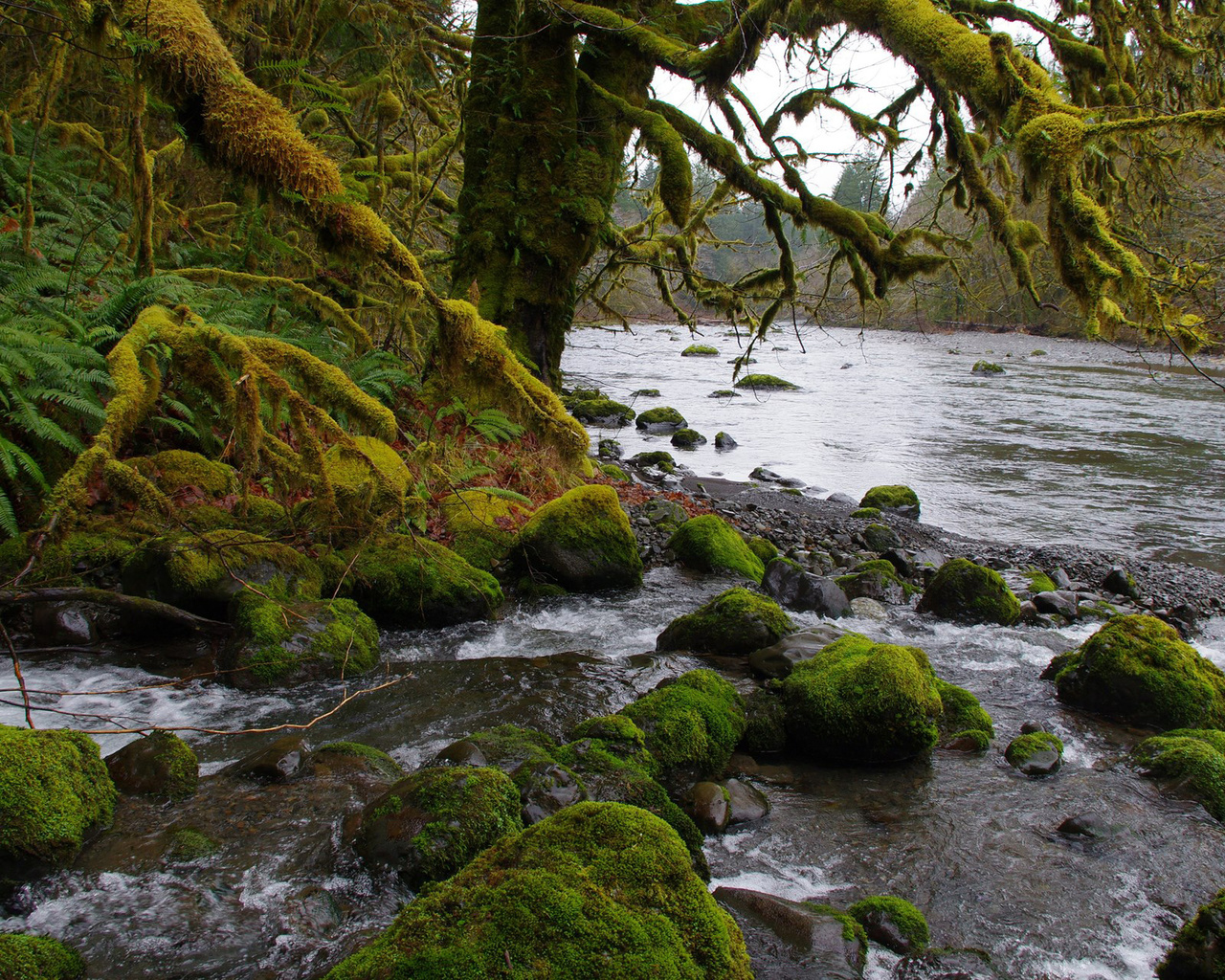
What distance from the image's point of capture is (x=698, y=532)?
26.2 ft

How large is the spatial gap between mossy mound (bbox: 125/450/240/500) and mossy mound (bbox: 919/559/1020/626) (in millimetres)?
6239

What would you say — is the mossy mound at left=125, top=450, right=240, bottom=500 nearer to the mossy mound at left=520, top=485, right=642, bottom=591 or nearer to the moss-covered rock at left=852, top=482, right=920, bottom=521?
the mossy mound at left=520, top=485, right=642, bottom=591

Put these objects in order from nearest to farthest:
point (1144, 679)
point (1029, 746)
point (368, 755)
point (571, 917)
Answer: point (571, 917) → point (368, 755) → point (1029, 746) → point (1144, 679)

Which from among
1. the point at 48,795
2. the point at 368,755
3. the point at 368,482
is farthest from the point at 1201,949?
the point at 368,482

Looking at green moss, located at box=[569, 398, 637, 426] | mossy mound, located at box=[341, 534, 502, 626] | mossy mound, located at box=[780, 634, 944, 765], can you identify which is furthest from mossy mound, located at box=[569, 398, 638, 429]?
mossy mound, located at box=[780, 634, 944, 765]

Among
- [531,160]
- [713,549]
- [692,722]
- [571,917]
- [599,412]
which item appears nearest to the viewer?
[571,917]

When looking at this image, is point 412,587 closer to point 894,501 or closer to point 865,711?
point 865,711

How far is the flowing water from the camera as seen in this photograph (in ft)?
9.21

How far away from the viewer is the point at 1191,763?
4352 mm

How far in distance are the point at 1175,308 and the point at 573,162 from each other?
212 inches

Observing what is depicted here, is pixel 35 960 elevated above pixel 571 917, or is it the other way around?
pixel 571 917

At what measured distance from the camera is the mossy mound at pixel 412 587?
5.68 metres

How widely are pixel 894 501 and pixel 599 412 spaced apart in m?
8.13

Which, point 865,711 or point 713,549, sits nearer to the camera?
point 865,711
